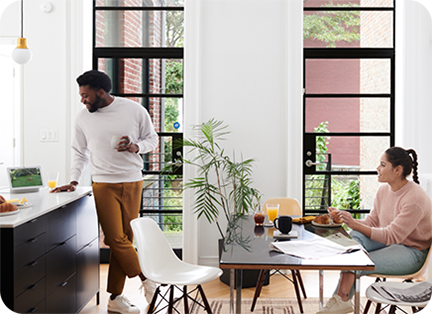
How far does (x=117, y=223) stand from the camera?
2.88m

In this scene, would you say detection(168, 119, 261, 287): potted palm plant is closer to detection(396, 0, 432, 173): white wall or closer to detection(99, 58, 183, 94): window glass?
detection(99, 58, 183, 94): window glass

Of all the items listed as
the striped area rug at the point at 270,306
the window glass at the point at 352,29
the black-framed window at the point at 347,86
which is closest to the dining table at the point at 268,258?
the striped area rug at the point at 270,306

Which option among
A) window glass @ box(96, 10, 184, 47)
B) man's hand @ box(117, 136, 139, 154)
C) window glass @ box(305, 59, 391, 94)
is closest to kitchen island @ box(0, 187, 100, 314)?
man's hand @ box(117, 136, 139, 154)

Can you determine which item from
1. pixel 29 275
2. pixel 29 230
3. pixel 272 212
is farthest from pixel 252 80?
pixel 29 275

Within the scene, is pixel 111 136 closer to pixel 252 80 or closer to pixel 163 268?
pixel 163 268

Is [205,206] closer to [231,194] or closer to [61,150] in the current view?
[231,194]

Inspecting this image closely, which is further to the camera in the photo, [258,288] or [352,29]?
[352,29]

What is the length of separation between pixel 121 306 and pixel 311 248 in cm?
164

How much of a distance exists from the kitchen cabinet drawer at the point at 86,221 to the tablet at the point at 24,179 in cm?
37

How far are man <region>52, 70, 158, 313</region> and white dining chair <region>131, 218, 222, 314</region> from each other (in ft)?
1.51

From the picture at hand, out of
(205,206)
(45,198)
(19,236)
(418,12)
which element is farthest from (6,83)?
(418,12)

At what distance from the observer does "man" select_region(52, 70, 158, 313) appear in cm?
286

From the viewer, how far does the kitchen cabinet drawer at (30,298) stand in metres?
1.94

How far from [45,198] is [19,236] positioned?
692 millimetres
